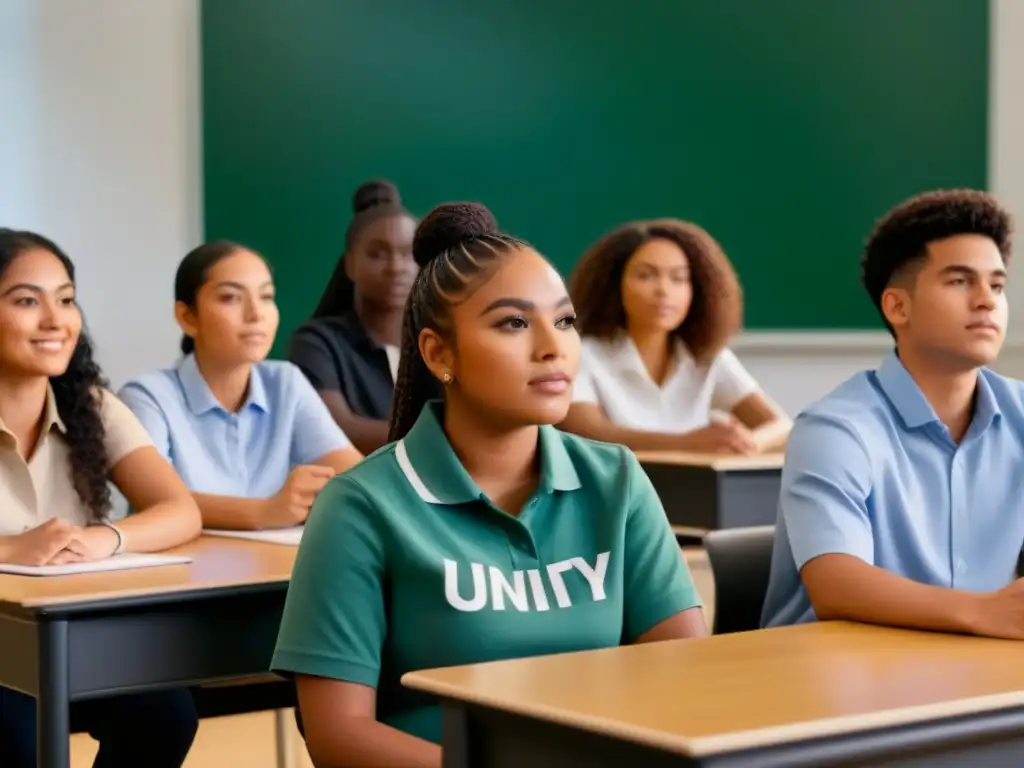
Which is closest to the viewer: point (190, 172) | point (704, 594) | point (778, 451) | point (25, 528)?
point (25, 528)

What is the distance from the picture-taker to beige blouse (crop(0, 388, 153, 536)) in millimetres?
2568

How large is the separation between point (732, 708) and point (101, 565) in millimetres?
1291

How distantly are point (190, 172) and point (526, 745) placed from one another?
369 cm

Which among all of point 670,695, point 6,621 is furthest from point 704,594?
point 670,695

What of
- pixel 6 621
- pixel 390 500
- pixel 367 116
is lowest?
pixel 6 621

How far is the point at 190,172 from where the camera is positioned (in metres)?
4.74

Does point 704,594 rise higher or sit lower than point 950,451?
lower

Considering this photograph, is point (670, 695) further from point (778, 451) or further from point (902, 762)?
point (778, 451)

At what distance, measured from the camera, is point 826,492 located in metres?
2.04

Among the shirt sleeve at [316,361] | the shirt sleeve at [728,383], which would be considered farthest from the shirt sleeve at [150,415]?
the shirt sleeve at [728,383]

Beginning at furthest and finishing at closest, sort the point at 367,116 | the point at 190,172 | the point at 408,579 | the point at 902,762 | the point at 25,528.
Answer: the point at 367,116 → the point at 190,172 → the point at 25,528 → the point at 408,579 → the point at 902,762

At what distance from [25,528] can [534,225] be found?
3054mm

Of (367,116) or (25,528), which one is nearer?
(25,528)

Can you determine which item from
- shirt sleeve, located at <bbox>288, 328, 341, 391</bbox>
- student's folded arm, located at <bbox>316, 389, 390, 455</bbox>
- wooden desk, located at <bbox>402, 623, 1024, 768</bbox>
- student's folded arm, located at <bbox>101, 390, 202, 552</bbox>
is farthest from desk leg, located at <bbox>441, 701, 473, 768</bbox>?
shirt sleeve, located at <bbox>288, 328, 341, 391</bbox>
